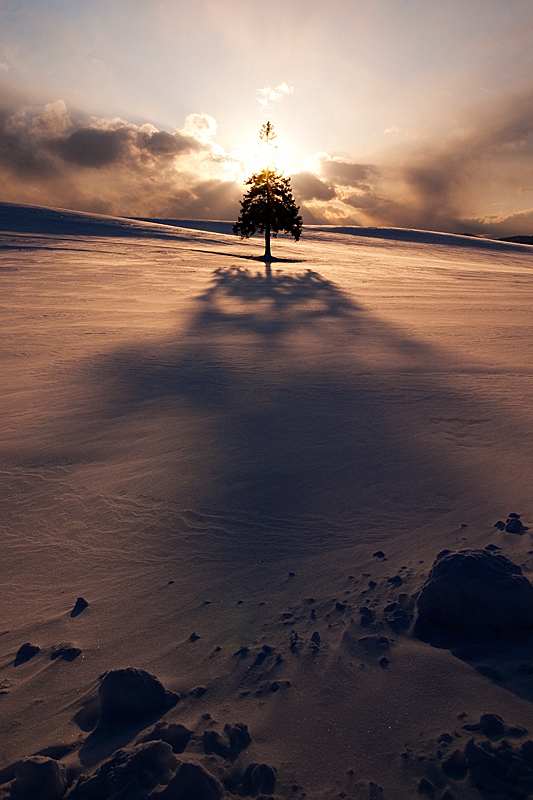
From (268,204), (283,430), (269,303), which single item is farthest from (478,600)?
(268,204)

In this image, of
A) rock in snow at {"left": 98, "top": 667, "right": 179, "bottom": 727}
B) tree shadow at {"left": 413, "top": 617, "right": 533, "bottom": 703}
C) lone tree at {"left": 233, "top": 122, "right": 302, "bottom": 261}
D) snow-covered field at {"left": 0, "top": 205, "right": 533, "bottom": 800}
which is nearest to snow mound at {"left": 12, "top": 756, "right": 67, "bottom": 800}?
snow-covered field at {"left": 0, "top": 205, "right": 533, "bottom": 800}

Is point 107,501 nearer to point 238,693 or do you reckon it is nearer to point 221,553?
point 221,553

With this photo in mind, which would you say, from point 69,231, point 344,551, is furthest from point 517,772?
point 69,231

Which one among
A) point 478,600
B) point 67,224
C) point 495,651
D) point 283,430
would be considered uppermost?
point 67,224

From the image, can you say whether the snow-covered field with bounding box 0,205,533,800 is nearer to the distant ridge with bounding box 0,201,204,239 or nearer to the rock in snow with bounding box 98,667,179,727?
the rock in snow with bounding box 98,667,179,727

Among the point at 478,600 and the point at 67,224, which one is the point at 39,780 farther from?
the point at 67,224

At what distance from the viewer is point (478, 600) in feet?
7.11

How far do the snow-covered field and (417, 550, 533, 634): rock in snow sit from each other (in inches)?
5.4

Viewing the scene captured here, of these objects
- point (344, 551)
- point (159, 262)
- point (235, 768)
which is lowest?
point (235, 768)

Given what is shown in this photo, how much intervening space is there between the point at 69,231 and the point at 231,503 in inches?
1117

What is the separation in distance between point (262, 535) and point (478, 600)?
1256mm

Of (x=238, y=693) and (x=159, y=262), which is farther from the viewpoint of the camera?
(x=159, y=262)

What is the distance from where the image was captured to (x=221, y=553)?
2.78m

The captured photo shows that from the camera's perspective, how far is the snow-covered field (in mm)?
1790
